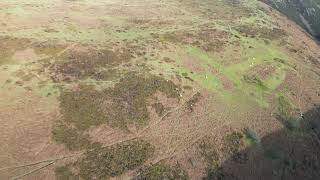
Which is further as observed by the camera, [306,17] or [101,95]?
[306,17]

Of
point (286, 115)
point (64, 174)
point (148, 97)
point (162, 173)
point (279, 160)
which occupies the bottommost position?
point (279, 160)

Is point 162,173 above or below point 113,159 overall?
below

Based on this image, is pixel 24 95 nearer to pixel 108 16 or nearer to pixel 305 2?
pixel 108 16

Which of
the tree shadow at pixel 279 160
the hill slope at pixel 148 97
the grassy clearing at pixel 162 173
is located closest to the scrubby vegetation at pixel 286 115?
the hill slope at pixel 148 97

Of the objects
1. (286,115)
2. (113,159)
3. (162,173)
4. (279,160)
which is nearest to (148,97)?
(113,159)

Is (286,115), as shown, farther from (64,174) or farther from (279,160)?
(64,174)

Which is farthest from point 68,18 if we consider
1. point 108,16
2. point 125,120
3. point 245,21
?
point 245,21
